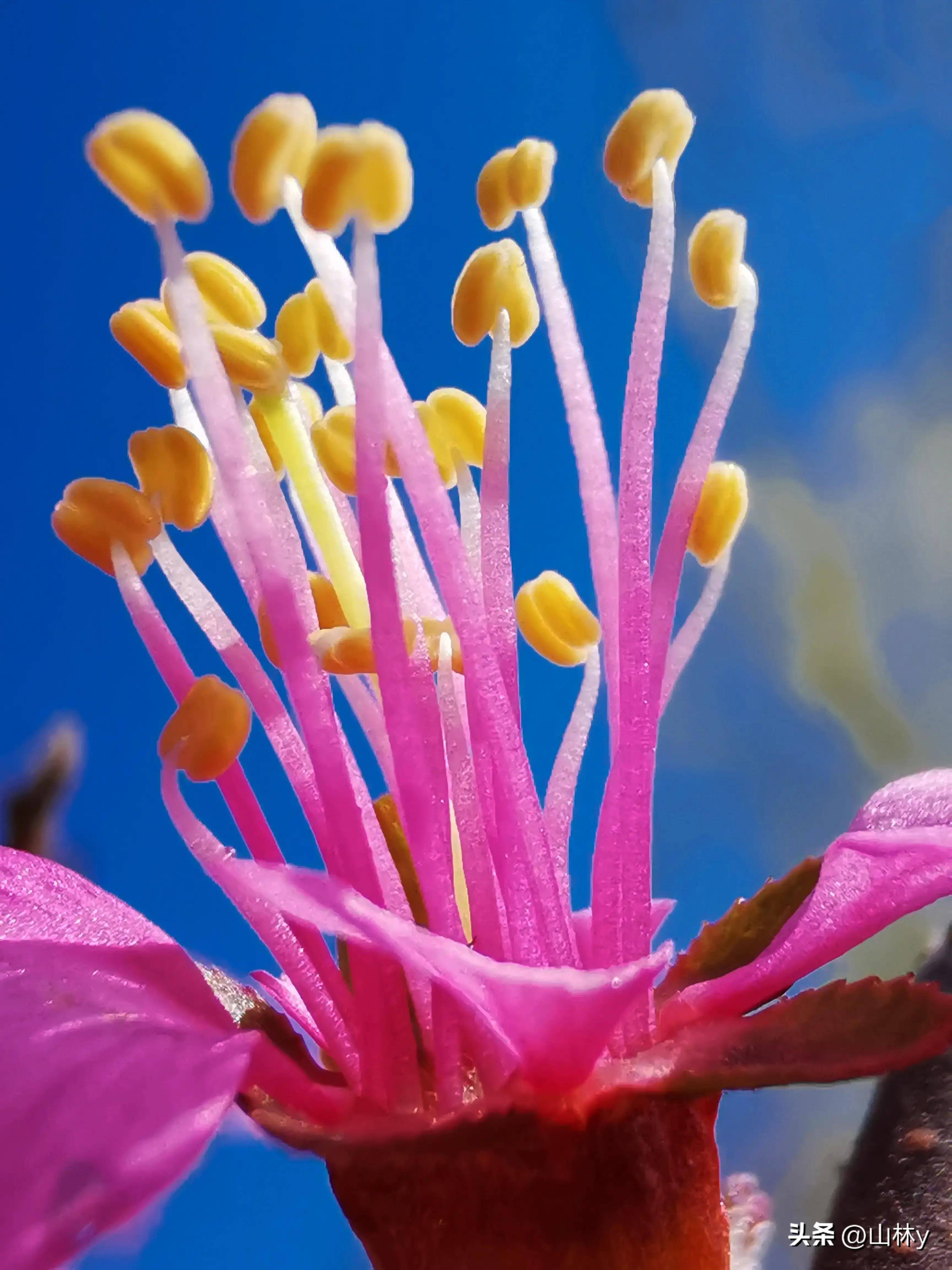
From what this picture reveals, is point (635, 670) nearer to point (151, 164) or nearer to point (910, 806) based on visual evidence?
point (910, 806)

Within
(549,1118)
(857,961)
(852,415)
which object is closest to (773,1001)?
(549,1118)

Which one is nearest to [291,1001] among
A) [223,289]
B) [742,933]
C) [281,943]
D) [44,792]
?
[281,943]

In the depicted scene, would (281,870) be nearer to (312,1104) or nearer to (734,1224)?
(312,1104)

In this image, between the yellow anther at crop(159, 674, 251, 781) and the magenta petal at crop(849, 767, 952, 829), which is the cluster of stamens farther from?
the magenta petal at crop(849, 767, 952, 829)

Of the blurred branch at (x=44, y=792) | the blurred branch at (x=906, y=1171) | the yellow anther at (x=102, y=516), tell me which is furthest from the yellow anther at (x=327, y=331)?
the blurred branch at (x=44, y=792)

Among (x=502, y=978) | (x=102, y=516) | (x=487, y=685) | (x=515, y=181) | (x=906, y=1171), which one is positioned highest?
(x=515, y=181)

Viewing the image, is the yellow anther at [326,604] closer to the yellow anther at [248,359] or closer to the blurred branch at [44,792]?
the yellow anther at [248,359]
